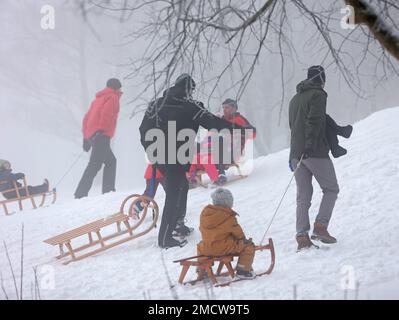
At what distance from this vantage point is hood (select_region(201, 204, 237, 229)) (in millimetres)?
4035

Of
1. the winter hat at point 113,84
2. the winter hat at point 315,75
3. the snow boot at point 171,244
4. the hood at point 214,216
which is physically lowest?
the snow boot at point 171,244

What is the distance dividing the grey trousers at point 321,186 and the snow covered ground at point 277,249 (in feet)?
0.97

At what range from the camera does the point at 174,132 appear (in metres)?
5.15

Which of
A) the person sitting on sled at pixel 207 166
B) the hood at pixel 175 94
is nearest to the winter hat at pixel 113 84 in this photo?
the person sitting on sled at pixel 207 166

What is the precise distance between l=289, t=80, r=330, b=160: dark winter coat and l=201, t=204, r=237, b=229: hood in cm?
109

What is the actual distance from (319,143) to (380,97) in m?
21.2

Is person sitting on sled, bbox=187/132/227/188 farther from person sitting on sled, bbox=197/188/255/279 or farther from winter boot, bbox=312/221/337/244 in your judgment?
person sitting on sled, bbox=197/188/255/279

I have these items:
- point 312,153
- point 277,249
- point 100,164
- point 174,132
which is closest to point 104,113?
point 100,164

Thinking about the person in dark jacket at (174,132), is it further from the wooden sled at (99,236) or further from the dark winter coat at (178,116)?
the wooden sled at (99,236)

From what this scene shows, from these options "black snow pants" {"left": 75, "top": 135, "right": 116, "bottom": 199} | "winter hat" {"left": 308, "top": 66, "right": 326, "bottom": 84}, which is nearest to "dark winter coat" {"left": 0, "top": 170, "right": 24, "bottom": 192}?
"black snow pants" {"left": 75, "top": 135, "right": 116, "bottom": 199}

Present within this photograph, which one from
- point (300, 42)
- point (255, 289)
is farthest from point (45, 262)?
point (300, 42)

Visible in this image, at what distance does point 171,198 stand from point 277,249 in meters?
1.26

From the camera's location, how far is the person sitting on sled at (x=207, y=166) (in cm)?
788

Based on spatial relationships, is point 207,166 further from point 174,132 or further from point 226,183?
point 174,132
